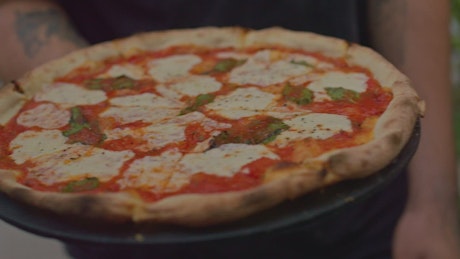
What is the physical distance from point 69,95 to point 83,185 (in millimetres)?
473

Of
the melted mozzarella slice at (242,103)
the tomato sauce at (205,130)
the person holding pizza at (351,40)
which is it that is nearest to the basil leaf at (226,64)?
the tomato sauce at (205,130)

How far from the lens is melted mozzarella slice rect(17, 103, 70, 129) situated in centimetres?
152

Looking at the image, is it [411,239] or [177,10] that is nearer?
[411,239]

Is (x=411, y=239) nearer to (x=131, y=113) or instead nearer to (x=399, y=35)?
(x=399, y=35)

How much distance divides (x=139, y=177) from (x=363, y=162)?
38cm

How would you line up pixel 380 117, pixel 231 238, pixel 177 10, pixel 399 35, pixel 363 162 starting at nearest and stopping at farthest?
pixel 231 238 < pixel 363 162 < pixel 380 117 < pixel 399 35 < pixel 177 10

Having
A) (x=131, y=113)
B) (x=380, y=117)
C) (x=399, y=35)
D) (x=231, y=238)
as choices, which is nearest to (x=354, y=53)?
(x=399, y=35)

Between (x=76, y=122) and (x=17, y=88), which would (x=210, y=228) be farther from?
(x=17, y=88)

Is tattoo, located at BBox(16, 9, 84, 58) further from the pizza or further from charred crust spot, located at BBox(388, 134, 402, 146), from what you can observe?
charred crust spot, located at BBox(388, 134, 402, 146)

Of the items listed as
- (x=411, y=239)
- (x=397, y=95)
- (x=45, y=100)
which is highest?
(x=397, y=95)

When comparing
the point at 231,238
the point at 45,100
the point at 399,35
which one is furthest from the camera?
the point at 399,35

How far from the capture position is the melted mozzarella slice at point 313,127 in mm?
1327

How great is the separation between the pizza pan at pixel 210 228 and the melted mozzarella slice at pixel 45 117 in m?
0.36

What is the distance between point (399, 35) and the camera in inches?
71.9
